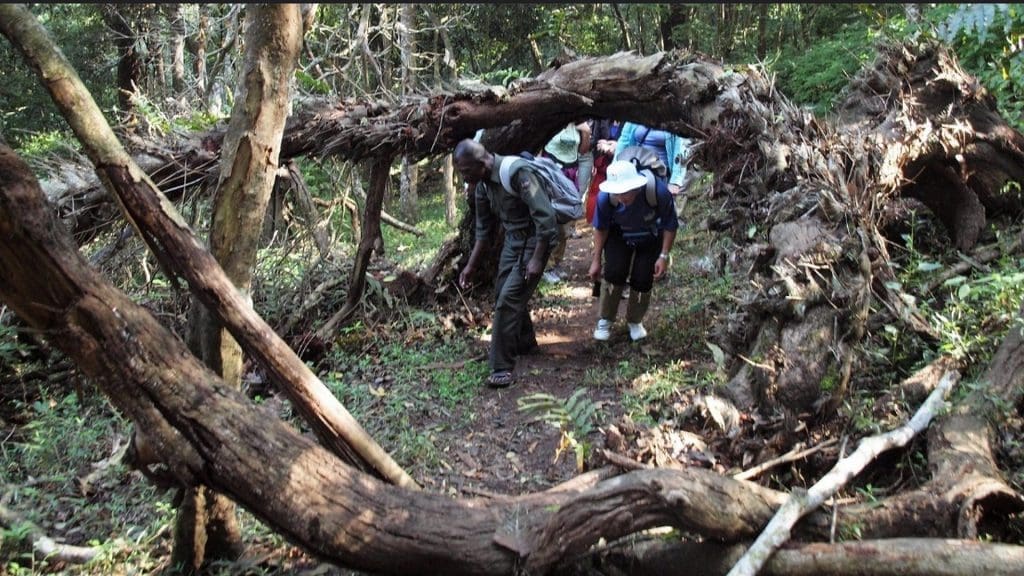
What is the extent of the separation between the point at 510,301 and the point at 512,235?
0.58 metres

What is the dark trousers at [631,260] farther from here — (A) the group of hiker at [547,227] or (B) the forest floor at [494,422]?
(B) the forest floor at [494,422]

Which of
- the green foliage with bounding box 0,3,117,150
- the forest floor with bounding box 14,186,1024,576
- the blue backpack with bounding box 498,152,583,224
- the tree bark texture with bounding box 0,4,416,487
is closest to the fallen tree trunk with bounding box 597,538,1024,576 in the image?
the forest floor with bounding box 14,186,1024,576

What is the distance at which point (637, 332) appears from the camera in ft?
23.1

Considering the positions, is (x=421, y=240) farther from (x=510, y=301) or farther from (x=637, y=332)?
(x=510, y=301)

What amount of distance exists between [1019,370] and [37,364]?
25.7 feet

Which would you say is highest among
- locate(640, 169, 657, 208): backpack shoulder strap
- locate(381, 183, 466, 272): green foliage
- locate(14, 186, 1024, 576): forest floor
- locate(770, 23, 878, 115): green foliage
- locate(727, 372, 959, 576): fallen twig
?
locate(770, 23, 878, 115): green foliage

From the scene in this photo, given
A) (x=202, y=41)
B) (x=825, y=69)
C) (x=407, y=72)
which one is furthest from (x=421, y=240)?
(x=825, y=69)

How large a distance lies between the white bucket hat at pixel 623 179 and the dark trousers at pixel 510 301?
2.57 ft

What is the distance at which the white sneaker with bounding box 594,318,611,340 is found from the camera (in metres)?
7.11

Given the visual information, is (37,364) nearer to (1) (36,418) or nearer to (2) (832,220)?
(1) (36,418)

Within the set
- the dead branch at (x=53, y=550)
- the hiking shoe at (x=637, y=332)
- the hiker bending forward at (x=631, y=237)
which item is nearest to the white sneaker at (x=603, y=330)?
the hiker bending forward at (x=631, y=237)

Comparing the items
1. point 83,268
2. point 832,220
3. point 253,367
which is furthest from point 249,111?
point 253,367

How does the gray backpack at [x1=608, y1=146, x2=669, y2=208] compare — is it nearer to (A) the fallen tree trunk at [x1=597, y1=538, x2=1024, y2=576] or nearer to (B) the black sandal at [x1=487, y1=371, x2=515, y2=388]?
(B) the black sandal at [x1=487, y1=371, x2=515, y2=388]

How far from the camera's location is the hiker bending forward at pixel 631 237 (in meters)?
6.34
